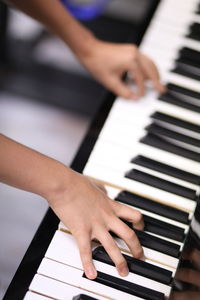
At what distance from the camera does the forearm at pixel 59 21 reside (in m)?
1.65

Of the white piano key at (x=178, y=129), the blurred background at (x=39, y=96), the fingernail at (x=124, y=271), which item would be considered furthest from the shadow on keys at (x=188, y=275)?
the blurred background at (x=39, y=96)

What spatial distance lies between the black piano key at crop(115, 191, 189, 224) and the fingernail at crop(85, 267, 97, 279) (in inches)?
8.2

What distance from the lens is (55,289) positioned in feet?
3.66

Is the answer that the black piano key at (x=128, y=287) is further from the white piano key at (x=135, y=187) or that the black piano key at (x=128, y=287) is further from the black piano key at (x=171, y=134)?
the black piano key at (x=171, y=134)

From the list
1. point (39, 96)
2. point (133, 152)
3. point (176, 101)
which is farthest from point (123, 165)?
point (39, 96)

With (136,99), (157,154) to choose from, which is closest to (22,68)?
(136,99)

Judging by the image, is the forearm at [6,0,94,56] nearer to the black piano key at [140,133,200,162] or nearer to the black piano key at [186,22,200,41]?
the black piano key at [186,22,200,41]

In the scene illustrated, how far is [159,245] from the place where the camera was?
122 centimetres

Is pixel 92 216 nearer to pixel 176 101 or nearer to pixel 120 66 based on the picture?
pixel 176 101

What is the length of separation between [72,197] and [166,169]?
0.27m

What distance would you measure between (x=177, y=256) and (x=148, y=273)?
0.08 meters

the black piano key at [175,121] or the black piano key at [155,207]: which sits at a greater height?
the black piano key at [175,121]

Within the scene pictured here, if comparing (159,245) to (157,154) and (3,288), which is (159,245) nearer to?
(157,154)

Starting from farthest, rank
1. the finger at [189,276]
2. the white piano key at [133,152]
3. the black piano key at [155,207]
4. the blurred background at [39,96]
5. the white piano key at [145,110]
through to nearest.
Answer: the blurred background at [39,96] < the white piano key at [145,110] < the white piano key at [133,152] < the black piano key at [155,207] < the finger at [189,276]
